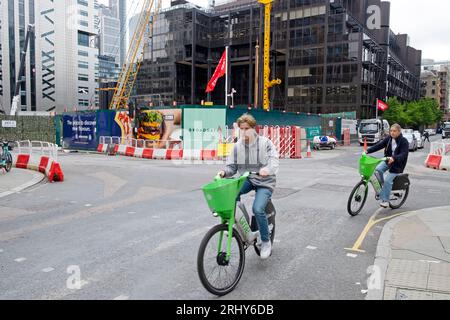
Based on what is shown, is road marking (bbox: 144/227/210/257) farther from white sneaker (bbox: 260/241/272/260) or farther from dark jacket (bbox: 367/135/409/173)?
dark jacket (bbox: 367/135/409/173)

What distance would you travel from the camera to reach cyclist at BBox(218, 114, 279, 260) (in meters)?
4.82

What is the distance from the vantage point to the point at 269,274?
187 inches

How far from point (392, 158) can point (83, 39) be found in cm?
11800

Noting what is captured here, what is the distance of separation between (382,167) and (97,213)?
6.11 meters

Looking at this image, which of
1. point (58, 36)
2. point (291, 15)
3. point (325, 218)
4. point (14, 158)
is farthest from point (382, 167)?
point (58, 36)

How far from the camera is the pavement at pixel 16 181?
10891mm

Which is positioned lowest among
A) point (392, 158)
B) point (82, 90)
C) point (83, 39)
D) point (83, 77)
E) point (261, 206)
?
point (261, 206)

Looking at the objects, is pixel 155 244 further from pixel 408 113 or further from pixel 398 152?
pixel 408 113

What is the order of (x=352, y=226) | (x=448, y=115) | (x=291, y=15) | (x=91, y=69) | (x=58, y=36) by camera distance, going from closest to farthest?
(x=352, y=226) < (x=291, y=15) < (x=58, y=36) < (x=91, y=69) < (x=448, y=115)

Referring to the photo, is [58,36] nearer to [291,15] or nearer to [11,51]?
[11,51]

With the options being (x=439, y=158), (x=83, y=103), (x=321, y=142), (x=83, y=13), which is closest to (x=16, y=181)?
(x=439, y=158)

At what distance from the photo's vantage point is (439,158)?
1830cm

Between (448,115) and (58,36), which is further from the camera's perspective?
(448,115)
